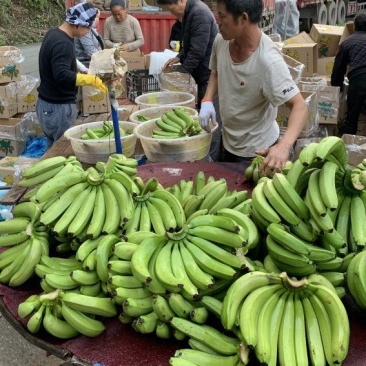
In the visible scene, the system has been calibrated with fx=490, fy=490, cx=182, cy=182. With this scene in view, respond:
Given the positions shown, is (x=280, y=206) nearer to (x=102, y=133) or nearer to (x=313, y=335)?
(x=313, y=335)

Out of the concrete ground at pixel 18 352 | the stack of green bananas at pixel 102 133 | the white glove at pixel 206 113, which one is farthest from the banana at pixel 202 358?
the stack of green bananas at pixel 102 133

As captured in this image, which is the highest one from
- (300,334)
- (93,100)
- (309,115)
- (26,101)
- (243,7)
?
(243,7)

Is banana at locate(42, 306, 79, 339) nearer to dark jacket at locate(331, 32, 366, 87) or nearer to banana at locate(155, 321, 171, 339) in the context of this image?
banana at locate(155, 321, 171, 339)

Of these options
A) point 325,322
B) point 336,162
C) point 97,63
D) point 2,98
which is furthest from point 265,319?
point 2,98

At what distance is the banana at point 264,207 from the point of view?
172 cm

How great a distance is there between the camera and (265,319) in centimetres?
149

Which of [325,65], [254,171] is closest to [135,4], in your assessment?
[325,65]

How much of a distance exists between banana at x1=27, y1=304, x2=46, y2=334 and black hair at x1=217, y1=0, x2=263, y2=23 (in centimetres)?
191

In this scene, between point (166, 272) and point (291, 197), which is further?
point (291, 197)

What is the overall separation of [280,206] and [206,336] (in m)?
0.52

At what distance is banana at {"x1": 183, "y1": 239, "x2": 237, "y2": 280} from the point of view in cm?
161

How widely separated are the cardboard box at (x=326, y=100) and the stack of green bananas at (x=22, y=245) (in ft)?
15.3

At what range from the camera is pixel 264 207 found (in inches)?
68.8

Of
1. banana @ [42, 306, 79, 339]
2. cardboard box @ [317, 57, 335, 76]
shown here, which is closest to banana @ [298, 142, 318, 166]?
banana @ [42, 306, 79, 339]
